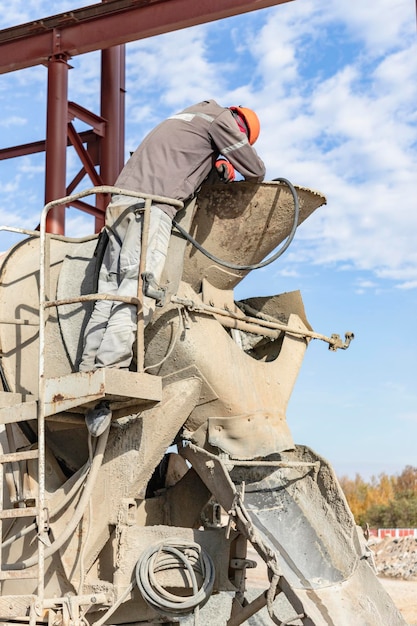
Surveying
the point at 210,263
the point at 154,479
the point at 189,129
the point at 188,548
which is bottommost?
the point at 188,548

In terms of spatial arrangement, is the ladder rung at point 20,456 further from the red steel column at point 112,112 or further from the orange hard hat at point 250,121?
the red steel column at point 112,112

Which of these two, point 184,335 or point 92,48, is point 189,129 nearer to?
point 184,335

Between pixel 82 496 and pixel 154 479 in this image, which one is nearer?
pixel 82 496

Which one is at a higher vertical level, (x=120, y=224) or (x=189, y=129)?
(x=189, y=129)

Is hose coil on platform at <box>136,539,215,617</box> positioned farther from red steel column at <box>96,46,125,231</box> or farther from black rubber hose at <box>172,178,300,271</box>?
red steel column at <box>96,46,125,231</box>

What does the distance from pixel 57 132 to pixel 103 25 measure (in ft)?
4.66

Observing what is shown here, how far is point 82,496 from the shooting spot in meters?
5.51

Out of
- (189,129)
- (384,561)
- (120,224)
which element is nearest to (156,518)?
(120,224)

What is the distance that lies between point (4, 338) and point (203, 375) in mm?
1454

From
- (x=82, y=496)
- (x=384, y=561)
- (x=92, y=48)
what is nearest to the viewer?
(x=82, y=496)

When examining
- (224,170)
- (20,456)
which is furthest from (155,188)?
(20,456)

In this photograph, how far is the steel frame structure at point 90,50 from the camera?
1066 cm

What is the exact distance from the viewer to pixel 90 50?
11344mm

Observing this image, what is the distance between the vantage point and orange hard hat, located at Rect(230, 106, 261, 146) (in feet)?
20.1
